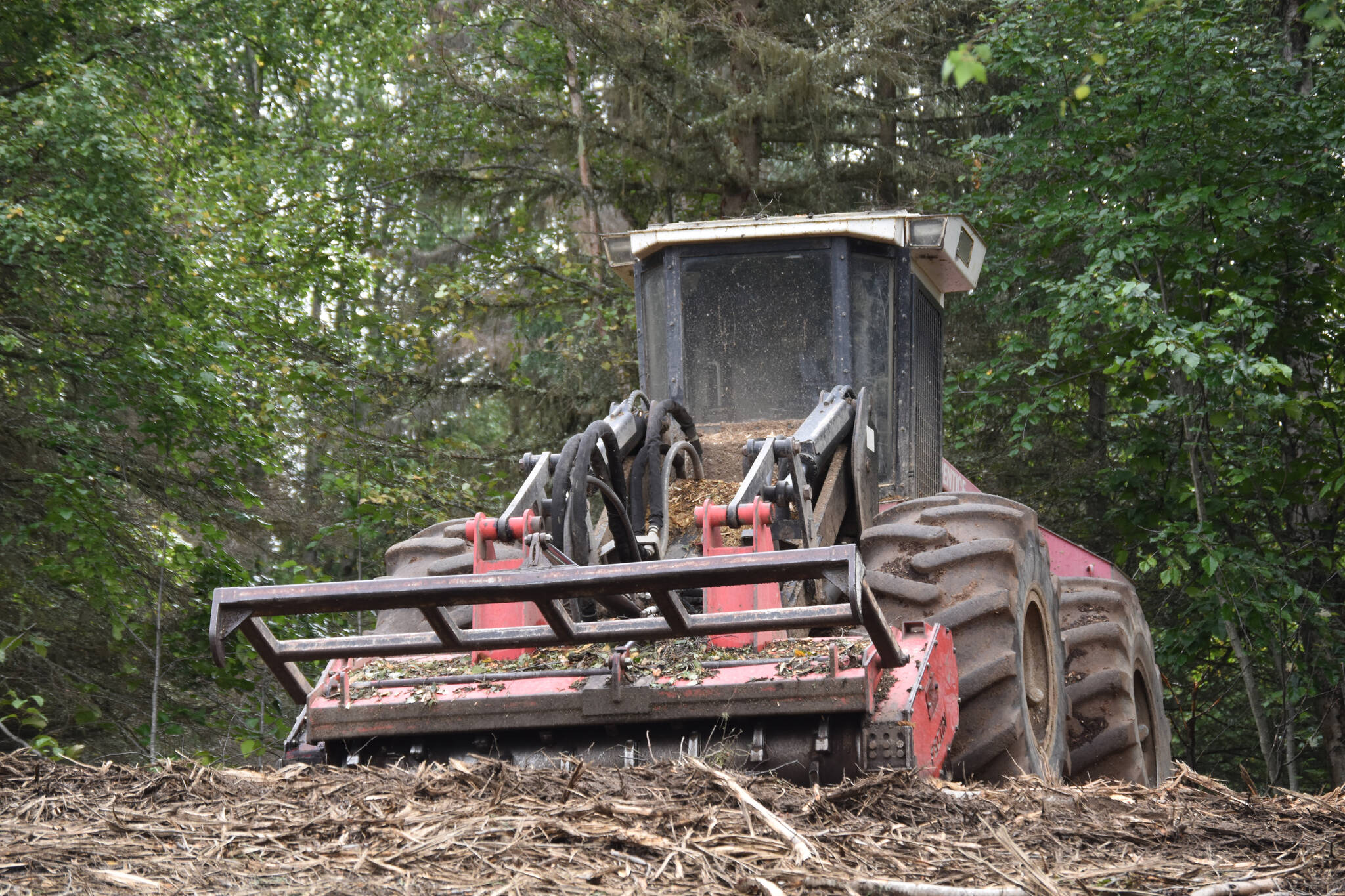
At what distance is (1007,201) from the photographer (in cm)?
1252

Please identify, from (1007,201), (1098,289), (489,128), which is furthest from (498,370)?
(1098,289)

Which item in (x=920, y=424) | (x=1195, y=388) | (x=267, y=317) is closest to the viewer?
(x=920, y=424)

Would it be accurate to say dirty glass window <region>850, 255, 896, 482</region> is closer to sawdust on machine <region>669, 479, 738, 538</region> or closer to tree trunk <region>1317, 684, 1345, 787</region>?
sawdust on machine <region>669, 479, 738, 538</region>

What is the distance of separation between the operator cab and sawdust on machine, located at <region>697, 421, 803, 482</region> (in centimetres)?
7

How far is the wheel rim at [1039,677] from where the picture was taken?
6.41m

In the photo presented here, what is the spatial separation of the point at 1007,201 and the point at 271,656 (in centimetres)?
911

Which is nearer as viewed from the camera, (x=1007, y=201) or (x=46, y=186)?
(x=46, y=186)

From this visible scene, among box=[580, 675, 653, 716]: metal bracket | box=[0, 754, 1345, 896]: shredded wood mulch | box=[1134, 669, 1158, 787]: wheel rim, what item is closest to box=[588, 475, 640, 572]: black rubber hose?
box=[580, 675, 653, 716]: metal bracket

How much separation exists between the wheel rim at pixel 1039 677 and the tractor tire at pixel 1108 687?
53 cm

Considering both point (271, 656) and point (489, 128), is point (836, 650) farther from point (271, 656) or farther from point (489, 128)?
point (489, 128)

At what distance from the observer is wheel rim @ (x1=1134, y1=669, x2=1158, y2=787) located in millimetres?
8188

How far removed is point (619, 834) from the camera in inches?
145

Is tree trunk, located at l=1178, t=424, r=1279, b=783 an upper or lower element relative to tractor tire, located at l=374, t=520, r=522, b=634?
lower

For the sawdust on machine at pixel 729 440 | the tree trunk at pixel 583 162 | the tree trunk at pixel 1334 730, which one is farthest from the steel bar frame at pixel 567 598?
the tree trunk at pixel 583 162
